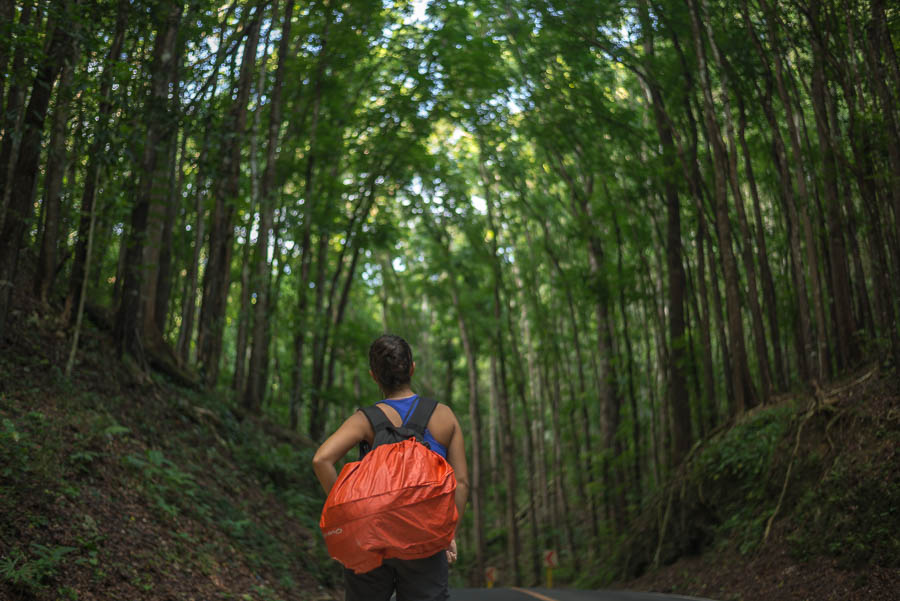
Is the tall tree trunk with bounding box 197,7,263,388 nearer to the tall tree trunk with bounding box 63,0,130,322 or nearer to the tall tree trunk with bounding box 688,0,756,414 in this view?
the tall tree trunk with bounding box 63,0,130,322

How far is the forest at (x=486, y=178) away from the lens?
32.9ft

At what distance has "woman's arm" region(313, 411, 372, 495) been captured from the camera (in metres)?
3.29

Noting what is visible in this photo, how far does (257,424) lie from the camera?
16594mm

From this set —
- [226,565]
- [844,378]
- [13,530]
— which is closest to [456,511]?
[13,530]

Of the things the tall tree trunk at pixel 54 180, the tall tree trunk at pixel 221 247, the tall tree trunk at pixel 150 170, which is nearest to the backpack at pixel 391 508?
the tall tree trunk at pixel 54 180

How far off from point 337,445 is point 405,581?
597 mm

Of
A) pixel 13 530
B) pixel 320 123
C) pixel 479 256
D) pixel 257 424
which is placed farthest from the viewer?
pixel 479 256

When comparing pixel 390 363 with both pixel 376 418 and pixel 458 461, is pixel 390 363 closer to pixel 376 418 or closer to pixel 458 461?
pixel 376 418

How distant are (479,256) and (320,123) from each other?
25.1 ft

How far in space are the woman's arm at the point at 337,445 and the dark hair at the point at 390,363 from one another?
0.21 meters

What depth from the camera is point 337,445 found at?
129 inches

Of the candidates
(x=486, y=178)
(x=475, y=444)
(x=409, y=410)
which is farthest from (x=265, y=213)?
(x=409, y=410)

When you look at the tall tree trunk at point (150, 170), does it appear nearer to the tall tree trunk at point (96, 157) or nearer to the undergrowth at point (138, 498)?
the tall tree trunk at point (96, 157)

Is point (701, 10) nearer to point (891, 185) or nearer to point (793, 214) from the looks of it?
point (793, 214)
